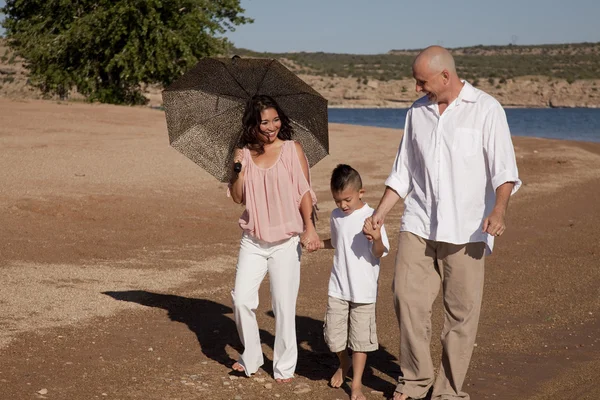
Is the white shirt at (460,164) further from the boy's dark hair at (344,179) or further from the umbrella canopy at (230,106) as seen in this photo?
the umbrella canopy at (230,106)

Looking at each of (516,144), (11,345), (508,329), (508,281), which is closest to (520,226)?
(508,281)

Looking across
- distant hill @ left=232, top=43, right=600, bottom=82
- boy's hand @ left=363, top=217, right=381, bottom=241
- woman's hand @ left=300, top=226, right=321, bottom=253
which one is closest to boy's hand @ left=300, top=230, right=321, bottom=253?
woman's hand @ left=300, top=226, right=321, bottom=253

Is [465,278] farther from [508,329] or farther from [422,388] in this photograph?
[508,329]

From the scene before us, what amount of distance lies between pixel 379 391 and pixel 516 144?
21.9 metres

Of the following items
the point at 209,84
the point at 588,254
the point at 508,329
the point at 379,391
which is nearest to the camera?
the point at 379,391

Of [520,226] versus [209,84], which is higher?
[209,84]

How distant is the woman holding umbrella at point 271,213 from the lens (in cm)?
593

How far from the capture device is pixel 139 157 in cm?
1905

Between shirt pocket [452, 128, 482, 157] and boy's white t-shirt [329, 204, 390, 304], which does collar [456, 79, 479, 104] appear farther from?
boy's white t-shirt [329, 204, 390, 304]

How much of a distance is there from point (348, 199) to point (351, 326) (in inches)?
29.9

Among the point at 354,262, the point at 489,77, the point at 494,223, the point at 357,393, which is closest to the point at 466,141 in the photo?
the point at 494,223

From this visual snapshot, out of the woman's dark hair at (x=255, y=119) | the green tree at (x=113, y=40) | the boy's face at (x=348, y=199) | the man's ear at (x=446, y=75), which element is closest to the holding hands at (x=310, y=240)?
the boy's face at (x=348, y=199)

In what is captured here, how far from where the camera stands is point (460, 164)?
17.5 ft

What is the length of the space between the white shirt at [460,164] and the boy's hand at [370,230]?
176 mm
